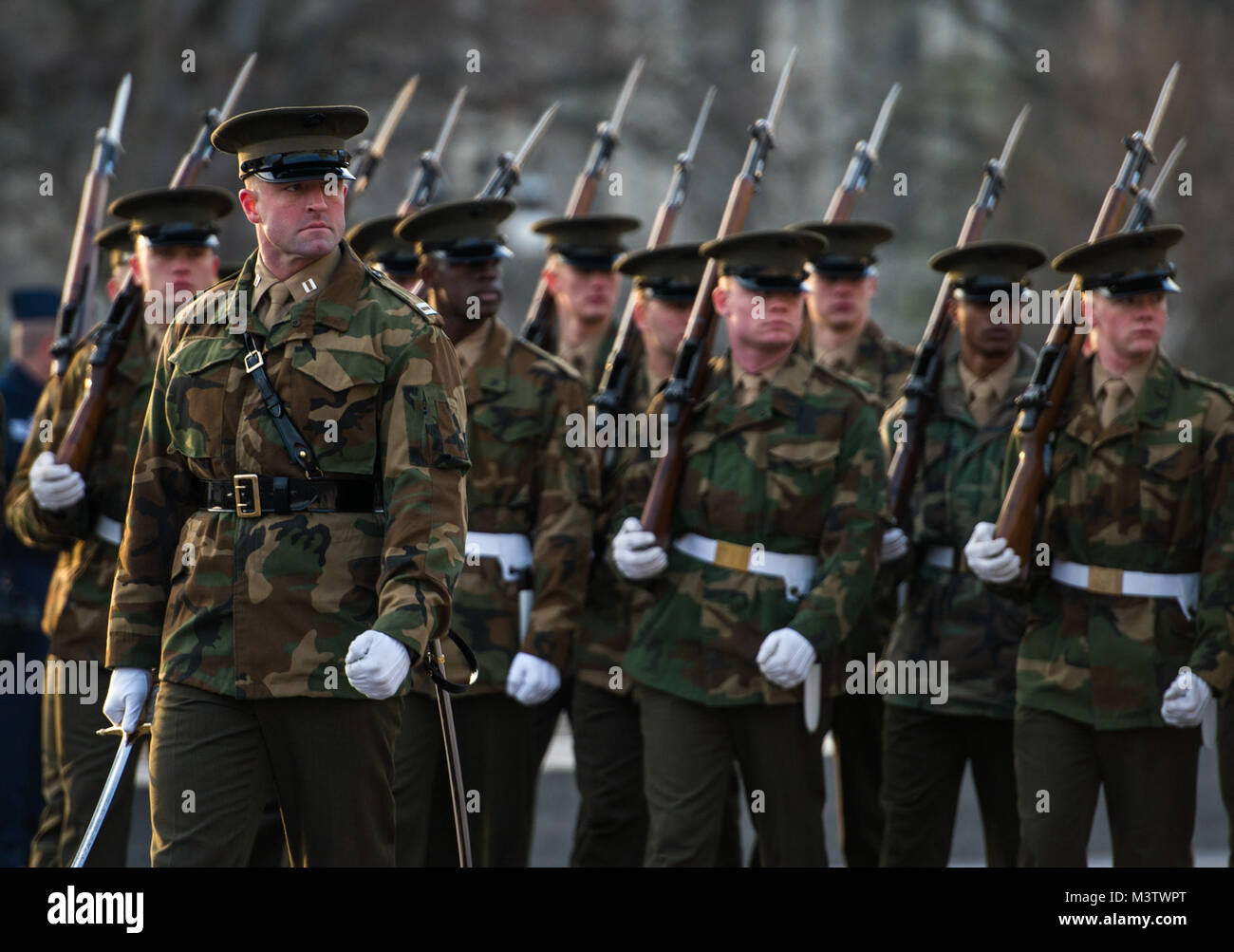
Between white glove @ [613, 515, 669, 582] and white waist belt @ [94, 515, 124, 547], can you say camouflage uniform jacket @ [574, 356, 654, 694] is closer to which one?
white glove @ [613, 515, 669, 582]

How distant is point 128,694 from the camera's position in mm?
4527

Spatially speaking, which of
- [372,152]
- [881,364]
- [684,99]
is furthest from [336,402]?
[684,99]

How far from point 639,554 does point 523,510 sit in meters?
0.45

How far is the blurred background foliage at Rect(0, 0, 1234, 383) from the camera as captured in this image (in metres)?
15.8

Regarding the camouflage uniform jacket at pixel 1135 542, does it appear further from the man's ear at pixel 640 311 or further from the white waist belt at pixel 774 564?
the man's ear at pixel 640 311

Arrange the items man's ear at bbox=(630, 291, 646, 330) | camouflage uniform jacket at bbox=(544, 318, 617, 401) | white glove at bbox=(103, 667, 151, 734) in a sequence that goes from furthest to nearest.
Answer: camouflage uniform jacket at bbox=(544, 318, 617, 401) → man's ear at bbox=(630, 291, 646, 330) → white glove at bbox=(103, 667, 151, 734)

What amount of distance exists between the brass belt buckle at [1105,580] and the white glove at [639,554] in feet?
4.13

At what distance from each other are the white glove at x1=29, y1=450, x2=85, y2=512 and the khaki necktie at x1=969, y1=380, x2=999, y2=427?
114 inches

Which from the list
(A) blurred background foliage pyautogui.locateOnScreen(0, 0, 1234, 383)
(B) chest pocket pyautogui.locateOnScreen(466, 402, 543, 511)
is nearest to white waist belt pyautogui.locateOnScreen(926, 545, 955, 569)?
(B) chest pocket pyautogui.locateOnScreen(466, 402, 543, 511)

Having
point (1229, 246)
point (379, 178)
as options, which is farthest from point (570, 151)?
point (1229, 246)

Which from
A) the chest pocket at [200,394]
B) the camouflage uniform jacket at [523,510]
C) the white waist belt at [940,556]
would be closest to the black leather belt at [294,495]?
the chest pocket at [200,394]

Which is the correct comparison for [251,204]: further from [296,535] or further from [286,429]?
[296,535]
